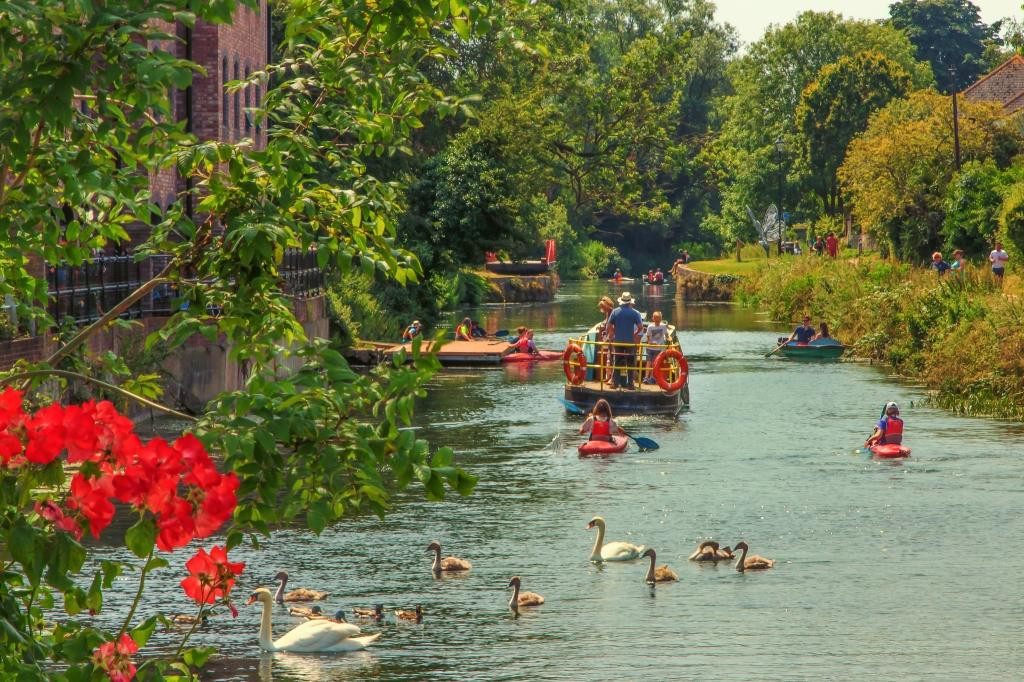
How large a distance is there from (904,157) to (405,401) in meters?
64.9

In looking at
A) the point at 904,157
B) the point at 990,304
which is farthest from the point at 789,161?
the point at 990,304

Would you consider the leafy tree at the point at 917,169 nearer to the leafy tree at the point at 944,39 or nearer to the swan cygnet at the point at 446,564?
the swan cygnet at the point at 446,564

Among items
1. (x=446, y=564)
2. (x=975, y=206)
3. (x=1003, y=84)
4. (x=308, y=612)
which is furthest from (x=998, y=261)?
(x=1003, y=84)

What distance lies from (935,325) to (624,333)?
1165cm

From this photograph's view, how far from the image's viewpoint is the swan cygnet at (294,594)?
58.0 feet

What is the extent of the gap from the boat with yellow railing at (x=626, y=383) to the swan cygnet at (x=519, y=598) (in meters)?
15.2

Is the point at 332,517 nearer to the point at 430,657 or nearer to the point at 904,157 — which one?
the point at 430,657

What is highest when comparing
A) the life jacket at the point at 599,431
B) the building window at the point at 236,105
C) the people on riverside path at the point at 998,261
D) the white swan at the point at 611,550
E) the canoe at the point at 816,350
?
the building window at the point at 236,105

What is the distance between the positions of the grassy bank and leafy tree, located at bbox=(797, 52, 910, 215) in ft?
102

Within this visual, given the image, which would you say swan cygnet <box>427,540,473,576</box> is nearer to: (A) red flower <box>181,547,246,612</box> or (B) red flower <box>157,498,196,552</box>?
(A) red flower <box>181,547,246,612</box>

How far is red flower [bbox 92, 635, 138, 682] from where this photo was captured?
6.62 metres

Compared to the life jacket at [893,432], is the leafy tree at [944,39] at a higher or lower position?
higher

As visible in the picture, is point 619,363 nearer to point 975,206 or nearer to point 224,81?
point 224,81

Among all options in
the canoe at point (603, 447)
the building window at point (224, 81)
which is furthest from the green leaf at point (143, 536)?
the building window at point (224, 81)
